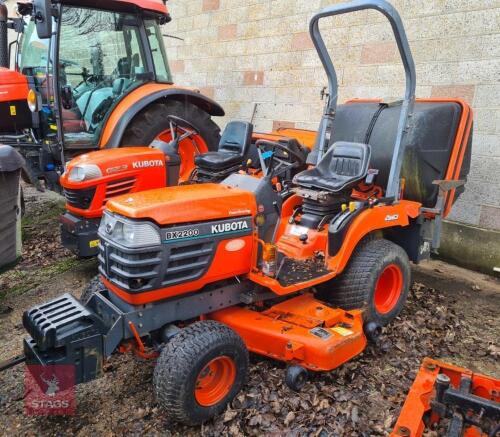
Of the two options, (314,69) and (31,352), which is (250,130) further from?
(31,352)

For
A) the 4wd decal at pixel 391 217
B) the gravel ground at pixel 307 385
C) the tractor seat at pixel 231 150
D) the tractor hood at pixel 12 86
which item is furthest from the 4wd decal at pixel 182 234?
the tractor hood at pixel 12 86

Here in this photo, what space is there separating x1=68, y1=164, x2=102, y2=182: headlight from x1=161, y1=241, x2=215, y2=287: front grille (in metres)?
1.70

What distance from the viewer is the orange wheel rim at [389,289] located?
324 centimetres

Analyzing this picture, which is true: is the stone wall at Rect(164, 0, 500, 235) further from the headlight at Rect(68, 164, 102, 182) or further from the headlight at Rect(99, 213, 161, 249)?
the headlight at Rect(99, 213, 161, 249)

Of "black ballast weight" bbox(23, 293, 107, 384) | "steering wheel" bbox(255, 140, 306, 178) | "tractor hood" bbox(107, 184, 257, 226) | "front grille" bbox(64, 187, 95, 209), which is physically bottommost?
"black ballast weight" bbox(23, 293, 107, 384)

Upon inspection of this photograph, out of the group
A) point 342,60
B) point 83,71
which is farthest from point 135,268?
point 342,60

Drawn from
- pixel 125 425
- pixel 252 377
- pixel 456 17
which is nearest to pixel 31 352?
pixel 125 425

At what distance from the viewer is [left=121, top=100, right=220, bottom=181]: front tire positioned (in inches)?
182

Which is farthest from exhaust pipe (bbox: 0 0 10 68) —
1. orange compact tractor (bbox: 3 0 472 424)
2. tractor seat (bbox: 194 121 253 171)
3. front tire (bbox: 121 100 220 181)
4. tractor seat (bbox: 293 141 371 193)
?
tractor seat (bbox: 293 141 371 193)

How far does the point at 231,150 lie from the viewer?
4504mm

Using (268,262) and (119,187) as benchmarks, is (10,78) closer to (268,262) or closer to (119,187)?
(119,187)

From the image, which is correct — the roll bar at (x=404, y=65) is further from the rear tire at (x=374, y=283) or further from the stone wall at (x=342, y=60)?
the stone wall at (x=342, y=60)

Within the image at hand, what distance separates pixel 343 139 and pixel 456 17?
5.53 feet

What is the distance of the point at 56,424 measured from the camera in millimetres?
2332
